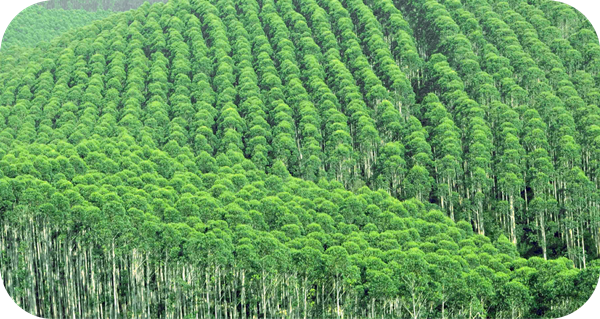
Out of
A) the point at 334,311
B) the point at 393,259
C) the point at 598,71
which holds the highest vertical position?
the point at 598,71

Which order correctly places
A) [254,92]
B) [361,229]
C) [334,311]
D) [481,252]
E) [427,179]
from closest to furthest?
[334,311] < [481,252] < [361,229] < [427,179] < [254,92]

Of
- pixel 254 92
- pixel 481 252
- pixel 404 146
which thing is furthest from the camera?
pixel 254 92

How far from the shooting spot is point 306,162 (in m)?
131

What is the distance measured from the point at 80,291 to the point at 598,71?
3885 inches

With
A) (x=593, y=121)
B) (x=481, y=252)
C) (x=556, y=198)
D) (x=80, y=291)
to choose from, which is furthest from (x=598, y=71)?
(x=80, y=291)

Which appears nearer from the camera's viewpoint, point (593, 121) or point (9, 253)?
point (9, 253)

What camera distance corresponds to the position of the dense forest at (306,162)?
292ft

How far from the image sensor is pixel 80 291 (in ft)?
310

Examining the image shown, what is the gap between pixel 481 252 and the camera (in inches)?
3878

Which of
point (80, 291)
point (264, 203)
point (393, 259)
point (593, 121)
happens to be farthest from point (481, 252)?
point (80, 291)

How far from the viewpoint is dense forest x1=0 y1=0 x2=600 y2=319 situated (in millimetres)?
89062

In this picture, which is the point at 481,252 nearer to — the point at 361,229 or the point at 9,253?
the point at 361,229

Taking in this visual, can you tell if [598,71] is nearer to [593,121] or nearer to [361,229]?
[593,121]

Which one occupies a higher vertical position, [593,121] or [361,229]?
[593,121]
